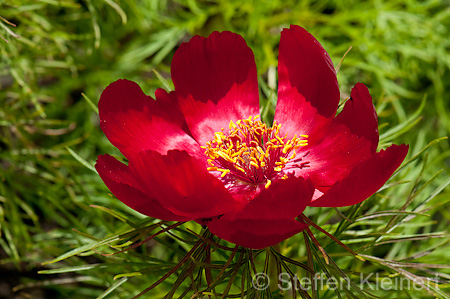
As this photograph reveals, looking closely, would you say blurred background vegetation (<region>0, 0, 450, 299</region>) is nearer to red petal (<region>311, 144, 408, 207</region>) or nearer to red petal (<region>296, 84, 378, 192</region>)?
red petal (<region>296, 84, 378, 192</region>)

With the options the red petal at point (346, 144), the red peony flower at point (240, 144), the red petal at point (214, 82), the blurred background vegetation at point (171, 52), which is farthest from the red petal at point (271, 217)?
the blurred background vegetation at point (171, 52)

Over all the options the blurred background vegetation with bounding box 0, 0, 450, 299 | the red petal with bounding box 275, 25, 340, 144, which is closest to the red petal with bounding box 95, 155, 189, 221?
the red petal with bounding box 275, 25, 340, 144

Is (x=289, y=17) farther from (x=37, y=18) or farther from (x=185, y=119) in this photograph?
(x=185, y=119)

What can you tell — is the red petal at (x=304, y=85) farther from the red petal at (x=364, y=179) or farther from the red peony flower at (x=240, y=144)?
the red petal at (x=364, y=179)

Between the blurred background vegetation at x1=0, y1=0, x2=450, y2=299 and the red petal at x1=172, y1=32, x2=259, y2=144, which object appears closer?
the red petal at x1=172, y1=32, x2=259, y2=144

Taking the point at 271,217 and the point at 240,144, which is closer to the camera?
the point at 271,217


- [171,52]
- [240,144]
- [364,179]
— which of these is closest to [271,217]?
[364,179]

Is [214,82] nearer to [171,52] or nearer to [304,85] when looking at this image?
[304,85]
